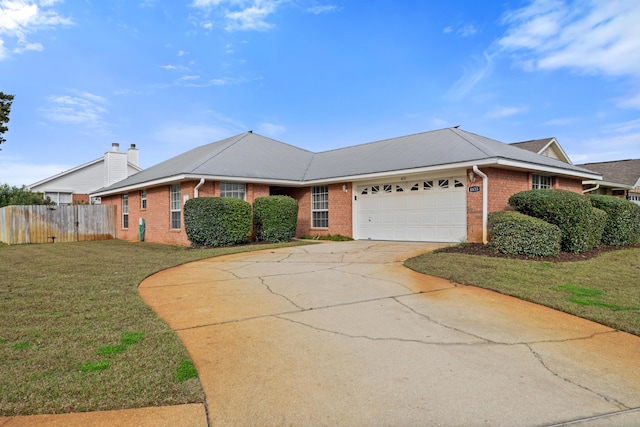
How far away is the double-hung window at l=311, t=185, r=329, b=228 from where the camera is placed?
1663cm

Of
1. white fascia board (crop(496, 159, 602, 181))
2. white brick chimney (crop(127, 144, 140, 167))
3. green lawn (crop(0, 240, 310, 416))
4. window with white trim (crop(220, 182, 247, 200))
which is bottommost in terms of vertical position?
green lawn (crop(0, 240, 310, 416))

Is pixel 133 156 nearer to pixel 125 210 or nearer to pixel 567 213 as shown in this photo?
pixel 125 210

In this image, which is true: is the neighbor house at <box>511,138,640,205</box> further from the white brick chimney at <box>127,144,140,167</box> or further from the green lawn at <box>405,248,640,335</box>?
the white brick chimney at <box>127,144,140,167</box>

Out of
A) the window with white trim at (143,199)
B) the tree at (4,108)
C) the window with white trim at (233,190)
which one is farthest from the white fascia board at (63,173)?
the window with white trim at (233,190)

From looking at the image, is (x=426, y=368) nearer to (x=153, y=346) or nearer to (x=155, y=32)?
(x=153, y=346)

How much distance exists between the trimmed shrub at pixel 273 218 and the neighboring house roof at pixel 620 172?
19451 millimetres

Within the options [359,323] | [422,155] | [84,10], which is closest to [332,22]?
[422,155]

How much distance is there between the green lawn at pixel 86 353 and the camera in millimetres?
2693

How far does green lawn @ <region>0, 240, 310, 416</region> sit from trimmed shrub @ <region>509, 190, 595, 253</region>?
32.8 feet

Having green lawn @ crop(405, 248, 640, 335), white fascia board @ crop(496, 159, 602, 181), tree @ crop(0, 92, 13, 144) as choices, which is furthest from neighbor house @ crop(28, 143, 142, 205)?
green lawn @ crop(405, 248, 640, 335)

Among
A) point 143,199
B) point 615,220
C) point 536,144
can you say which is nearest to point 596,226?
point 615,220

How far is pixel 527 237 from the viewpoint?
9320 millimetres

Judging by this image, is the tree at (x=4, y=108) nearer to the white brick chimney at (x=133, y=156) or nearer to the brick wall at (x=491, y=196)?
the white brick chimney at (x=133, y=156)

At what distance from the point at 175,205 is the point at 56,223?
8.15m
